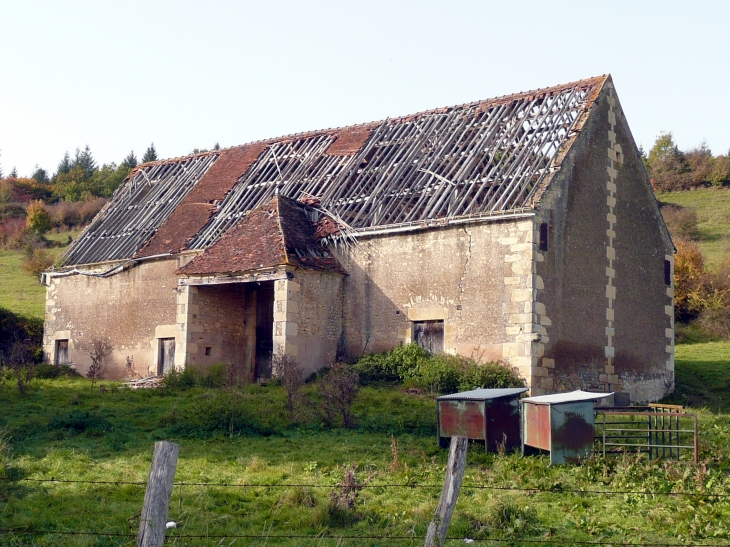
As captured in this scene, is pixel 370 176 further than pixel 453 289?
Yes

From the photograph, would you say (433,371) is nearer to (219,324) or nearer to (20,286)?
(219,324)

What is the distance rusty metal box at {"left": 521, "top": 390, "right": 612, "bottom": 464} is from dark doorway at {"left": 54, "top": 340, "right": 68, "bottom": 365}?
18.4 meters

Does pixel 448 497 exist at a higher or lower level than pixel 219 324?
lower

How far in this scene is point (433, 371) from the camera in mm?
20266

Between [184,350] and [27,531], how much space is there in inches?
504

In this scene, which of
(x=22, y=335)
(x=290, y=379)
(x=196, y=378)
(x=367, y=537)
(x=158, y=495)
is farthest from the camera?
(x=22, y=335)

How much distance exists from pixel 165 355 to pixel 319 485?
1396 cm

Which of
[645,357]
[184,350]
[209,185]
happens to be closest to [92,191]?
[209,185]

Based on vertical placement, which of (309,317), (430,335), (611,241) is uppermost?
(611,241)

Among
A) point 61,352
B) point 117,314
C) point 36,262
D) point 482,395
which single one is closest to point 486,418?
point 482,395

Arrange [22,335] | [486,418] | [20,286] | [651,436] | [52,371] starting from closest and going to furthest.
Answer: [486,418], [651,436], [52,371], [22,335], [20,286]

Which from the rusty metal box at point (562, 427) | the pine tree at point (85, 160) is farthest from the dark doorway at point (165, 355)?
the pine tree at point (85, 160)

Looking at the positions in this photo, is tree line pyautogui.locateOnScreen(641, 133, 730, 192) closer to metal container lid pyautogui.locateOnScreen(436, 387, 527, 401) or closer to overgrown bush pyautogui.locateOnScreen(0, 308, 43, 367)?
overgrown bush pyautogui.locateOnScreen(0, 308, 43, 367)

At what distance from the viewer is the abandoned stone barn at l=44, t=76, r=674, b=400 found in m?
21.0
